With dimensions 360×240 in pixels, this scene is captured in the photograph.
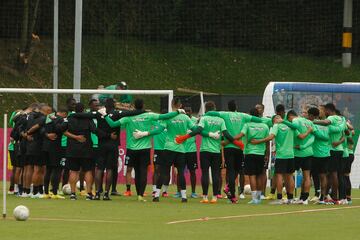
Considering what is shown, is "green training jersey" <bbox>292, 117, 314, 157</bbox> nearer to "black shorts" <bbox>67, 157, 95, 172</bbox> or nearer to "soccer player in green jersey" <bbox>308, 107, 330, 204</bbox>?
"soccer player in green jersey" <bbox>308, 107, 330, 204</bbox>

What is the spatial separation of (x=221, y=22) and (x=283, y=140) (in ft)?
96.3

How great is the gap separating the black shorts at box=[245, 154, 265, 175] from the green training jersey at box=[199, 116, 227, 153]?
67cm

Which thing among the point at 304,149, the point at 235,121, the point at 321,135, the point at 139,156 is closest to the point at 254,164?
the point at 235,121

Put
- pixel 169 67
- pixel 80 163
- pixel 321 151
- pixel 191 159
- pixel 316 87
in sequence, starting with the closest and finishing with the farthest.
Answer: pixel 321 151
pixel 80 163
pixel 191 159
pixel 316 87
pixel 169 67

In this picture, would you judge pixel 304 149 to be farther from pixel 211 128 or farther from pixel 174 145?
pixel 174 145

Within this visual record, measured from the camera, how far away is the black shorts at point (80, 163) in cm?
2433

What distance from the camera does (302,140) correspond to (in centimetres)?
2409

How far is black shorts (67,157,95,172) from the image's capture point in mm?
24328

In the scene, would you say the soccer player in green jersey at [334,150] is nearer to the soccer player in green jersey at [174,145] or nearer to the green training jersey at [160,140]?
the soccer player in green jersey at [174,145]

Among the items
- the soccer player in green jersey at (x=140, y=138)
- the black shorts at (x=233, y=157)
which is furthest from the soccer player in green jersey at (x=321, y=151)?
the soccer player in green jersey at (x=140, y=138)

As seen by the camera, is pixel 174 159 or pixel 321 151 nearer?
pixel 321 151

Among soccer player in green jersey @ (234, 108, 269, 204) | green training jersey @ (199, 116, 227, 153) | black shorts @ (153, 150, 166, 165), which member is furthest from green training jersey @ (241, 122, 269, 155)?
black shorts @ (153, 150, 166, 165)

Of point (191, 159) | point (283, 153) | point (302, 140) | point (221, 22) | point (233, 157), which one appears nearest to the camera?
point (283, 153)

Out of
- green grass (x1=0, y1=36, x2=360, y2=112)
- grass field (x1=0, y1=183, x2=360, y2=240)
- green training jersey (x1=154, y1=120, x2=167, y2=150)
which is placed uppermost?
green grass (x1=0, y1=36, x2=360, y2=112)
